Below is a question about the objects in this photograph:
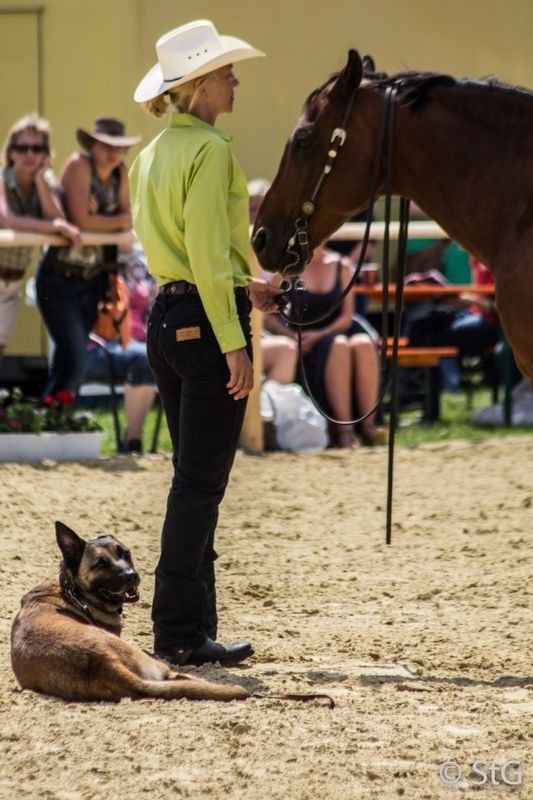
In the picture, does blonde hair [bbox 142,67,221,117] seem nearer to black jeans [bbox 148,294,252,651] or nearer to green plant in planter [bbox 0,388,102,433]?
black jeans [bbox 148,294,252,651]

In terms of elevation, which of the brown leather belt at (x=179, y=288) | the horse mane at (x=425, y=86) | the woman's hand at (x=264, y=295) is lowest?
the woman's hand at (x=264, y=295)

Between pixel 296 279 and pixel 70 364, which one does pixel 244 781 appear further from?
pixel 70 364

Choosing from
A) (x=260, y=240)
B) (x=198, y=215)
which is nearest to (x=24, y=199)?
(x=260, y=240)

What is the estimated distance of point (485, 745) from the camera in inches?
156

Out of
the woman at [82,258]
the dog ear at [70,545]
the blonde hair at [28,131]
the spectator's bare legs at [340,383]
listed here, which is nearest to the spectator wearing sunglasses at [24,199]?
the blonde hair at [28,131]

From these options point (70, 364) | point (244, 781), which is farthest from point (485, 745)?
point (70, 364)

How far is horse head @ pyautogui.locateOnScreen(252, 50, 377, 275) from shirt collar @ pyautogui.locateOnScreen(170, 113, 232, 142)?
16.4 inches

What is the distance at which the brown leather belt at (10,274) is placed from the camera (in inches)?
352

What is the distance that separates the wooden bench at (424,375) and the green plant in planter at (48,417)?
2.88 m

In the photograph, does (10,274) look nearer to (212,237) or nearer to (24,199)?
(24,199)

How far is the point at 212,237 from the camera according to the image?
4.52 metres

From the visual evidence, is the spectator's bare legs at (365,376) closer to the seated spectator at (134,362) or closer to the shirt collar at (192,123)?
the seated spectator at (134,362)

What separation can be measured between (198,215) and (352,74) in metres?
0.80

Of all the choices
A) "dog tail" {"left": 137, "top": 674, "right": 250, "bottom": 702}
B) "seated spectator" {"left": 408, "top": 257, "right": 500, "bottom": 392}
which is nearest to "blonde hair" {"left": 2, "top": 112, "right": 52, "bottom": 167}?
"seated spectator" {"left": 408, "top": 257, "right": 500, "bottom": 392}
